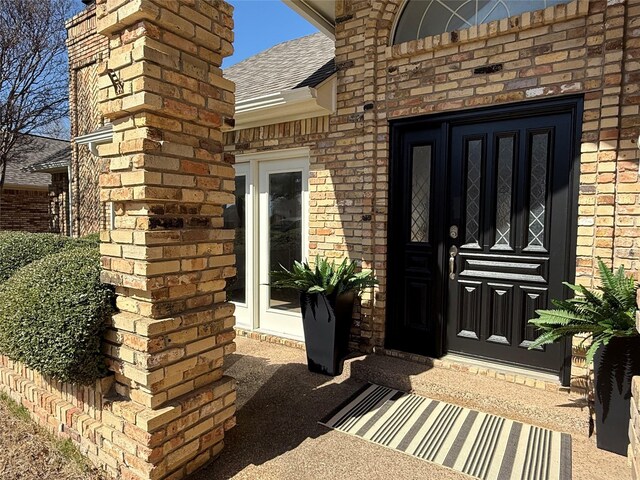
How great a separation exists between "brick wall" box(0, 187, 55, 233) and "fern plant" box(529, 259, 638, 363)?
1568cm

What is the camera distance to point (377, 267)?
3816 mm

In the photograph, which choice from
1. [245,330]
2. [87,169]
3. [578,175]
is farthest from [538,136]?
[87,169]

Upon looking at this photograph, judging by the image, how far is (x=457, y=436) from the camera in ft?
8.59

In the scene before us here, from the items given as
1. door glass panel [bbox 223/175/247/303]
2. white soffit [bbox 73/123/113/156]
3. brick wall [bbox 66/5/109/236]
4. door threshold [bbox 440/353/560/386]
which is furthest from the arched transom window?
brick wall [bbox 66/5/109/236]

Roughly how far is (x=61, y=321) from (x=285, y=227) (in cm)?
270

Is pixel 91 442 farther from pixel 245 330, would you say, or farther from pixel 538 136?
pixel 538 136

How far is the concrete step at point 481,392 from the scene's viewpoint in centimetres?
270

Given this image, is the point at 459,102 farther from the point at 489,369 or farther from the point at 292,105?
the point at 489,369

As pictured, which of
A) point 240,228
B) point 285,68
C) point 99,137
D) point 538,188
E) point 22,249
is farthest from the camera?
point 99,137

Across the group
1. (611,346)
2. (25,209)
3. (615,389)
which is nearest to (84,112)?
(25,209)

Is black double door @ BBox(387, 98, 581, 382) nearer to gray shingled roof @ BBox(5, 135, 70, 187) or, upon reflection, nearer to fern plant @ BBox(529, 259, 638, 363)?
fern plant @ BBox(529, 259, 638, 363)

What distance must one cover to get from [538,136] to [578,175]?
0.46 metres

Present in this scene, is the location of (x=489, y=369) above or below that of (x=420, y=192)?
below

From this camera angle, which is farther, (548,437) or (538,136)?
(538,136)
